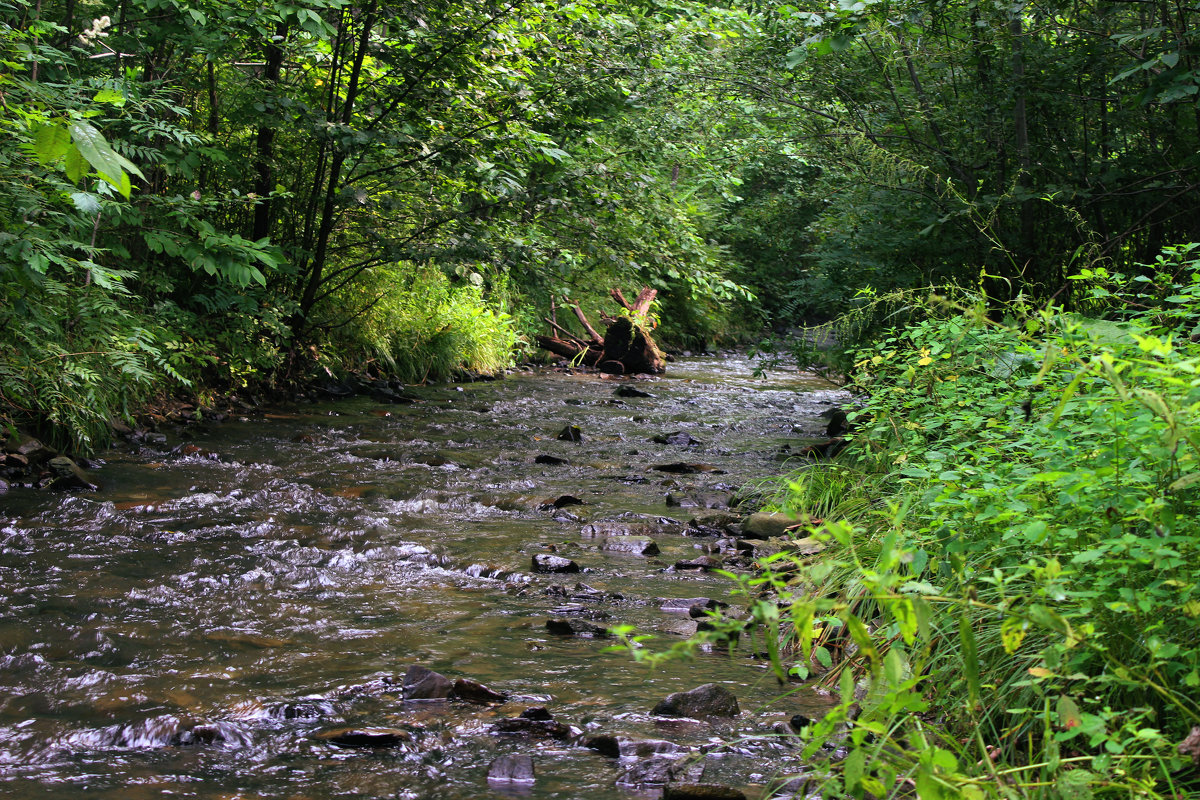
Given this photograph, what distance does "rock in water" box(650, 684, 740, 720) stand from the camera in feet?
10.3

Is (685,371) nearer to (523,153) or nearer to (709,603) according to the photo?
(523,153)

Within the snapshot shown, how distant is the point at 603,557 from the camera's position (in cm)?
519

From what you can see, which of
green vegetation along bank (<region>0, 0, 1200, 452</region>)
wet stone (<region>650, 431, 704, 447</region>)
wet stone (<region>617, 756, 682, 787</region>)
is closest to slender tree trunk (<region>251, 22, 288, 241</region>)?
green vegetation along bank (<region>0, 0, 1200, 452</region>)

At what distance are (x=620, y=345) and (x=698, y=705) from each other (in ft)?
43.5

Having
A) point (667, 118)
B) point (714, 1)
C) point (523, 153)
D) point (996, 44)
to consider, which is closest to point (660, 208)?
point (523, 153)

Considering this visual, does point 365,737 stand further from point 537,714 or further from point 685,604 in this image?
point 685,604

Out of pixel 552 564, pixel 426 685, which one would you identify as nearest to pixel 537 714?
pixel 426 685

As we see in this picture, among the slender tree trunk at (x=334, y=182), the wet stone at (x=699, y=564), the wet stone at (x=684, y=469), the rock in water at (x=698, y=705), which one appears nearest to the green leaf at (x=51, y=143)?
the rock in water at (x=698, y=705)

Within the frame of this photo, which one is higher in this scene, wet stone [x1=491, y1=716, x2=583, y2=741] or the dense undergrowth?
the dense undergrowth

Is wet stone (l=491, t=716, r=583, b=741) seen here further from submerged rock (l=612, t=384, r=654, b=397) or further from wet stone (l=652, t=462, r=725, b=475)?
submerged rock (l=612, t=384, r=654, b=397)

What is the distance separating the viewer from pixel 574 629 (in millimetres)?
3957

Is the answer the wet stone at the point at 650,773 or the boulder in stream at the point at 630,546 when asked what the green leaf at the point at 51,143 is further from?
the boulder in stream at the point at 630,546

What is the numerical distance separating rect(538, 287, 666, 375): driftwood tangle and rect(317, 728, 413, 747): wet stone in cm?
1309

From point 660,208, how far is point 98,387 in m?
5.68
